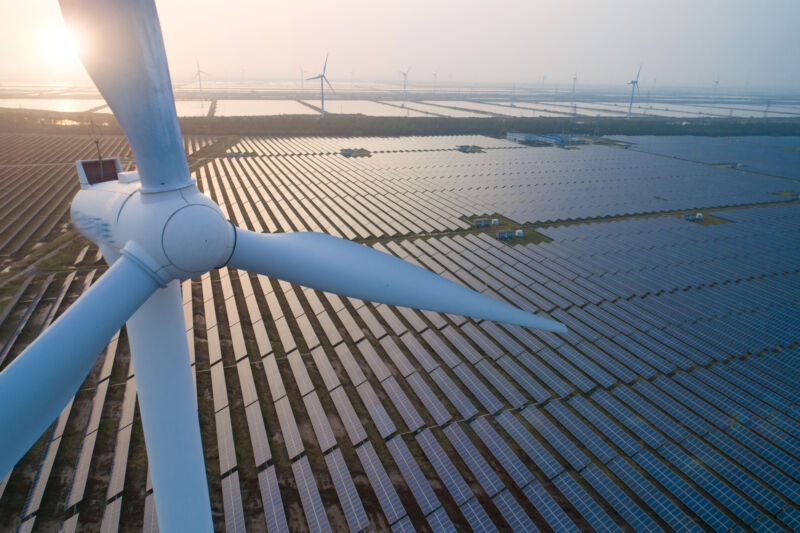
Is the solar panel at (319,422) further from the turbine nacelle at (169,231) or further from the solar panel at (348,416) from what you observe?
the turbine nacelle at (169,231)

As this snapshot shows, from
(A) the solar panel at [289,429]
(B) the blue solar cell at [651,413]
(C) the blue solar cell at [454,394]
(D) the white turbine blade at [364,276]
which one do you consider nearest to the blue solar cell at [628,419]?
(B) the blue solar cell at [651,413]

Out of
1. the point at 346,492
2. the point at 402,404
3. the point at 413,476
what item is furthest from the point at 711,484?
the point at 346,492

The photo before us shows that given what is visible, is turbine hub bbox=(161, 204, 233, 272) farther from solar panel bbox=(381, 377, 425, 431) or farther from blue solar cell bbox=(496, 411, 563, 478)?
blue solar cell bbox=(496, 411, 563, 478)

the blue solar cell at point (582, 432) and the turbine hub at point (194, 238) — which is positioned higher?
the turbine hub at point (194, 238)

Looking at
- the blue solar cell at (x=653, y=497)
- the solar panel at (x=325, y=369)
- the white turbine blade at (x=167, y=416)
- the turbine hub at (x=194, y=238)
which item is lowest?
the blue solar cell at (x=653, y=497)

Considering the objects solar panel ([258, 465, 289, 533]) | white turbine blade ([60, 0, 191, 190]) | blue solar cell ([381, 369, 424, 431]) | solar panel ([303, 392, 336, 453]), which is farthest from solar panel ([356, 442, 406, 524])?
white turbine blade ([60, 0, 191, 190])

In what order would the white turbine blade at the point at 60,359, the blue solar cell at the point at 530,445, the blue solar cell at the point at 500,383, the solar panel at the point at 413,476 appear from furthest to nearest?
1. the blue solar cell at the point at 500,383
2. the blue solar cell at the point at 530,445
3. the solar panel at the point at 413,476
4. the white turbine blade at the point at 60,359

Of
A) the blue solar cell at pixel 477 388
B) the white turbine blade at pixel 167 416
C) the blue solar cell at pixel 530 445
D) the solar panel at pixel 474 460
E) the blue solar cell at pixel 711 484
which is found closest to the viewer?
the white turbine blade at pixel 167 416
